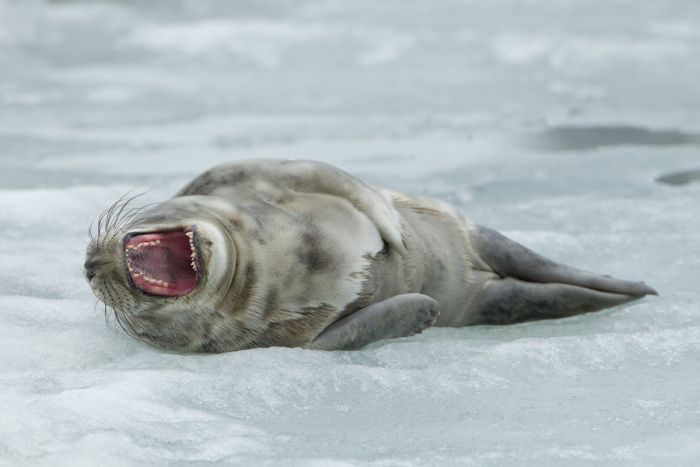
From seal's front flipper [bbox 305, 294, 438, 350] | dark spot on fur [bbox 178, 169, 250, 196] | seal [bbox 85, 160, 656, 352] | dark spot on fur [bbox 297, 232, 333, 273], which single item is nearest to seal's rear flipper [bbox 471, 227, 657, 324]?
seal [bbox 85, 160, 656, 352]

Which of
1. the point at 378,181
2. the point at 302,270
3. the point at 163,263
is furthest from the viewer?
the point at 378,181

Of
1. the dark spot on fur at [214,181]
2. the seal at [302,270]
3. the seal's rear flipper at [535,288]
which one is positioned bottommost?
the seal's rear flipper at [535,288]

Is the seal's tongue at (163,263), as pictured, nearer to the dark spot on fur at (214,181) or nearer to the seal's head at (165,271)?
the seal's head at (165,271)

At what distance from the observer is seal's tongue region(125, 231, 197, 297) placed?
322 centimetres

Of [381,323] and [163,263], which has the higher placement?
[163,263]

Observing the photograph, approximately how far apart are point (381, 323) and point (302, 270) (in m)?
0.26

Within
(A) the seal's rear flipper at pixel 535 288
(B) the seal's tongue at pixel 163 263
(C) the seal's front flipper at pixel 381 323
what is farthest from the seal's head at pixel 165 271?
(A) the seal's rear flipper at pixel 535 288

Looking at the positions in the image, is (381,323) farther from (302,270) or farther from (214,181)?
(214,181)

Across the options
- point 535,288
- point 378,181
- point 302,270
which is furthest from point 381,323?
point 378,181

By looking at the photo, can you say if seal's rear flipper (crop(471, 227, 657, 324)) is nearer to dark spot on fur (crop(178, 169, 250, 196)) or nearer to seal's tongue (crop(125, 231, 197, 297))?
dark spot on fur (crop(178, 169, 250, 196))

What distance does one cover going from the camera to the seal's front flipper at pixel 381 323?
11.2ft

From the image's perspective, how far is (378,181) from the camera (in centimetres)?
623

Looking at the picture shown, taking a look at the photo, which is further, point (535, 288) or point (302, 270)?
point (535, 288)

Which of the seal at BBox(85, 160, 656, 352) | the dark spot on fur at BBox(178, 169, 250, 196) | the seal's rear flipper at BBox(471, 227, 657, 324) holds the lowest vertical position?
the seal's rear flipper at BBox(471, 227, 657, 324)
